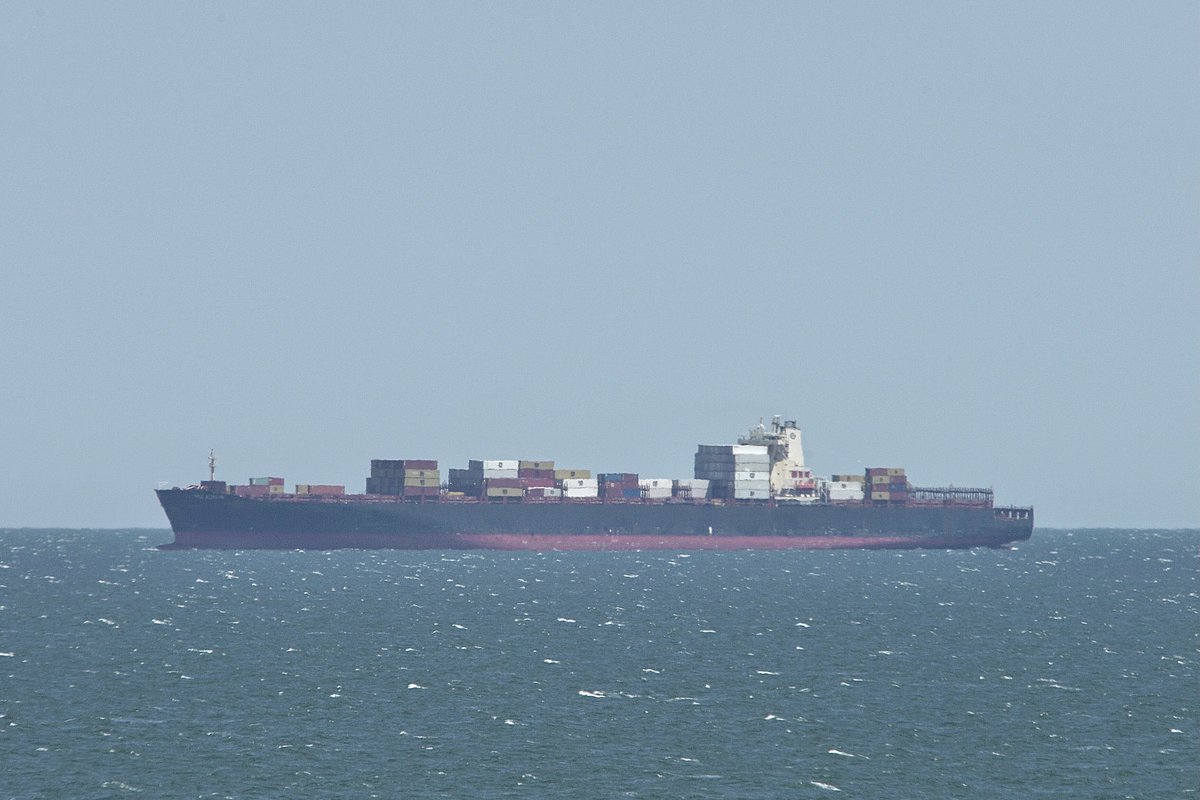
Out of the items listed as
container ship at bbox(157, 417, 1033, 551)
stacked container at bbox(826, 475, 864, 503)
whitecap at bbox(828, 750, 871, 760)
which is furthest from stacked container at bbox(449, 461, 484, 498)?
whitecap at bbox(828, 750, 871, 760)

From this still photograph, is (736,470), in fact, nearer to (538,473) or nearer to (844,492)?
(844,492)

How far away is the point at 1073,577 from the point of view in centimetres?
13012

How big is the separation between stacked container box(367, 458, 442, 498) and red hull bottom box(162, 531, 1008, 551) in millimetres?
4540

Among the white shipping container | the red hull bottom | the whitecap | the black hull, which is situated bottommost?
the whitecap

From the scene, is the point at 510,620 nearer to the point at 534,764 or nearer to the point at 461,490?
the point at 534,764

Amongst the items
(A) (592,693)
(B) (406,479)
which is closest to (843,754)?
(A) (592,693)

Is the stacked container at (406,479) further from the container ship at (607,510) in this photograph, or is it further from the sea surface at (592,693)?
the sea surface at (592,693)

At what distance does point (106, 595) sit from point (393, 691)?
49414 millimetres

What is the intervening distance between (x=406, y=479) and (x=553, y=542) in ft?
48.9

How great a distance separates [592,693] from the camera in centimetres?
5503

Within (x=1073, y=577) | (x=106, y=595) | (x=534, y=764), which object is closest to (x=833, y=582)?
(x=1073, y=577)

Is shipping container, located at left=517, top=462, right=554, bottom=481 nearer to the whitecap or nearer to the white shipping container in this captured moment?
the white shipping container

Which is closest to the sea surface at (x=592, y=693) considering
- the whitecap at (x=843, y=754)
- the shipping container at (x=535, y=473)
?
the whitecap at (x=843, y=754)

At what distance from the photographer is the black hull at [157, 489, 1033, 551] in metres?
130
